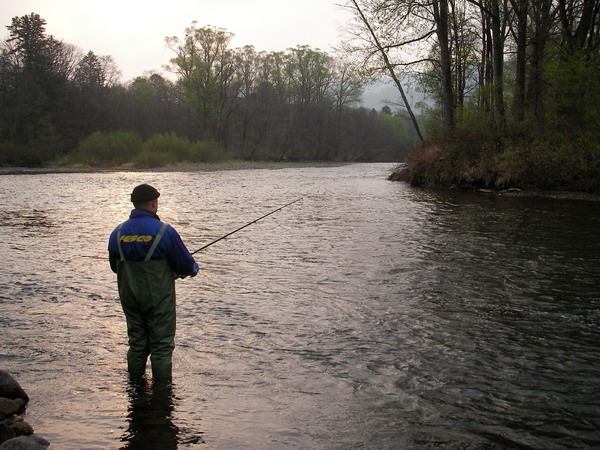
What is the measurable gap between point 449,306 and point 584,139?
49.7ft

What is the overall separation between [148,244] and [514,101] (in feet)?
75.1

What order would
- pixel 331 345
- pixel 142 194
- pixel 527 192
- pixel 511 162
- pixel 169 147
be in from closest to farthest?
pixel 142 194 < pixel 331 345 < pixel 527 192 < pixel 511 162 < pixel 169 147

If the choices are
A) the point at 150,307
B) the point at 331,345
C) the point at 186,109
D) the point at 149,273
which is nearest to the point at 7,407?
the point at 150,307

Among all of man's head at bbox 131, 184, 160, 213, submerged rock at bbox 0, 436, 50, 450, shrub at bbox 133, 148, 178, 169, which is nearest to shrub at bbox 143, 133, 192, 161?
shrub at bbox 133, 148, 178, 169

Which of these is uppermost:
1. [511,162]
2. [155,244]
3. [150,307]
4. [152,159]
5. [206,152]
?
[206,152]

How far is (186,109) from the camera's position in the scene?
73.1 meters

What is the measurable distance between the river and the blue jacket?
3.28 ft

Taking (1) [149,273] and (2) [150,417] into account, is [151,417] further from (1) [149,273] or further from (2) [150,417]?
(1) [149,273]

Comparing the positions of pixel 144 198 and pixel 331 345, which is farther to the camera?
pixel 331 345

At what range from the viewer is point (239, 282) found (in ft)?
26.1

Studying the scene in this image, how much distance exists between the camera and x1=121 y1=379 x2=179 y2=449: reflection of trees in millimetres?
3549

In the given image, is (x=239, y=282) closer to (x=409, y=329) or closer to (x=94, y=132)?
(x=409, y=329)

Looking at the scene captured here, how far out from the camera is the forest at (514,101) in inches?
771

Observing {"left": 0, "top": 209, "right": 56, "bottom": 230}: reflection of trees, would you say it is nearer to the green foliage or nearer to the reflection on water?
the reflection on water
